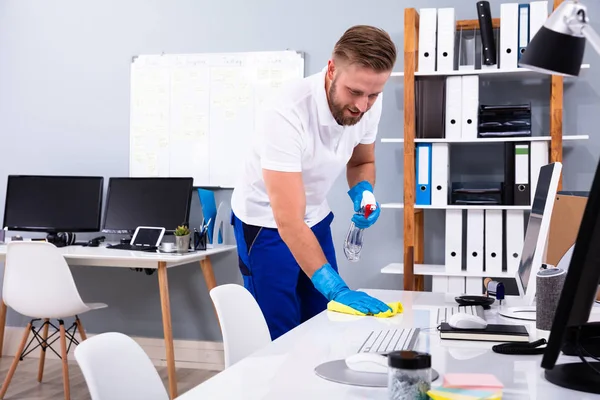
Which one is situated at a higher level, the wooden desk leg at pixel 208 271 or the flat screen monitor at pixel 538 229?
the flat screen monitor at pixel 538 229

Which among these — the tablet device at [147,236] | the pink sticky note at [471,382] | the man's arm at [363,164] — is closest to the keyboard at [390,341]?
the pink sticky note at [471,382]

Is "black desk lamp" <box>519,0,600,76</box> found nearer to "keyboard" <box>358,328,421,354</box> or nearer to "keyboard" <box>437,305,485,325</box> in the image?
"keyboard" <box>358,328,421,354</box>

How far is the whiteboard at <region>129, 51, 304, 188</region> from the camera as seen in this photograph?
3941 millimetres

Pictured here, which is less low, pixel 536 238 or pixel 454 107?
pixel 454 107

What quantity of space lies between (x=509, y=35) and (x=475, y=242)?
1.00 metres

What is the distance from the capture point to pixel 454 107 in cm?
333

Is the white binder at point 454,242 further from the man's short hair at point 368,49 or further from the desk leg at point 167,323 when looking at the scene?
the man's short hair at point 368,49

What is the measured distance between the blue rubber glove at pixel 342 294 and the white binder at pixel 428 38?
1.73 metres

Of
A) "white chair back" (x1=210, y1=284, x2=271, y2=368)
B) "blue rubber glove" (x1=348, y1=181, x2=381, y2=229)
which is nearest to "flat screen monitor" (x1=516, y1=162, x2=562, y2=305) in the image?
"blue rubber glove" (x1=348, y1=181, x2=381, y2=229)

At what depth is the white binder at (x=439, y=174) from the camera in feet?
11.0

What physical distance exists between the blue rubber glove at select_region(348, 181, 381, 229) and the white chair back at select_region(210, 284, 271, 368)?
0.50 meters

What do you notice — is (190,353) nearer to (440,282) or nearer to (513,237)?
(440,282)

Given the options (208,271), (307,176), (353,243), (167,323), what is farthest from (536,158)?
(167,323)

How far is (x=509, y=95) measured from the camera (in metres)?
3.57
